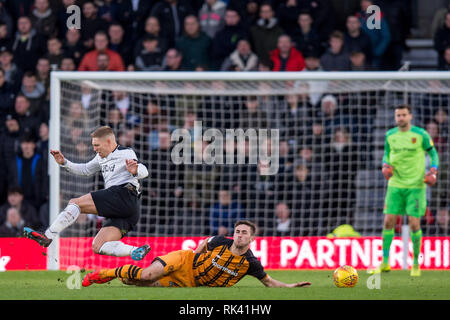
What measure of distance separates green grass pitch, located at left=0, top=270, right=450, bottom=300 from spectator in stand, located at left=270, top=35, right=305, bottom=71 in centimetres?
478

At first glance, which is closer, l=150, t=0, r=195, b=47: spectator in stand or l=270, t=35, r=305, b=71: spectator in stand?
l=270, t=35, r=305, b=71: spectator in stand

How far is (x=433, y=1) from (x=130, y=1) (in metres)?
5.34

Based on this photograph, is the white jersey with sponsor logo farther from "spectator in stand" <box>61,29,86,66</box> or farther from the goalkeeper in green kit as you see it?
"spectator in stand" <box>61,29,86,66</box>

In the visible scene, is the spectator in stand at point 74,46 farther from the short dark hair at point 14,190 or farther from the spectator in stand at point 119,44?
the short dark hair at point 14,190

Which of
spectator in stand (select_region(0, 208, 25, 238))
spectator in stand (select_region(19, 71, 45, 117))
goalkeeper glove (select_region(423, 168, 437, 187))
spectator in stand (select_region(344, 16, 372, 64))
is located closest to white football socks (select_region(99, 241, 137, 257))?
goalkeeper glove (select_region(423, 168, 437, 187))

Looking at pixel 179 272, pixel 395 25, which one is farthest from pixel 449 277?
pixel 395 25

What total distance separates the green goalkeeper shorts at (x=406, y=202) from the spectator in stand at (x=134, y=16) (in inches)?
216

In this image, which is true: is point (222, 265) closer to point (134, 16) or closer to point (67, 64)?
point (67, 64)

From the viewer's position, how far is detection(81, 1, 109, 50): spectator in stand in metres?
14.6

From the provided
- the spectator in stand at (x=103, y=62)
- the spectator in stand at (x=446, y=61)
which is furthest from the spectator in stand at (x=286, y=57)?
the spectator in stand at (x=103, y=62)

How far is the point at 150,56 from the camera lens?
46.7 ft

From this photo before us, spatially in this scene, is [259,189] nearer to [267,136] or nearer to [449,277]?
[267,136]

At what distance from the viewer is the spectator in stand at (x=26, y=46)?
14.5 meters

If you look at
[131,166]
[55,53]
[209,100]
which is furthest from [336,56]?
[131,166]
